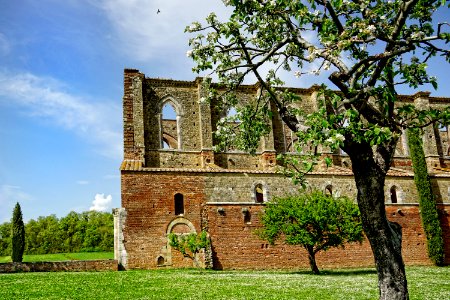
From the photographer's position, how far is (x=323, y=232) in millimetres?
21328

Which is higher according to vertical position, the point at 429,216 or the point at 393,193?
the point at 393,193

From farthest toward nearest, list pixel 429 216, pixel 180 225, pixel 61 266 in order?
pixel 429 216
pixel 180 225
pixel 61 266

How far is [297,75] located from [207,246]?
630 inches

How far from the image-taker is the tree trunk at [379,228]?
7.41 meters

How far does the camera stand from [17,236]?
29.4 meters

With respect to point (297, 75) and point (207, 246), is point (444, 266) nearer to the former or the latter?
point (207, 246)

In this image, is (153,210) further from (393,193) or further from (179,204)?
(393,193)

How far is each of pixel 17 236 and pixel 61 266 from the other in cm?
1071

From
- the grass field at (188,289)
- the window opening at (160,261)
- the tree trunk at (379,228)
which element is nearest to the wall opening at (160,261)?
the window opening at (160,261)

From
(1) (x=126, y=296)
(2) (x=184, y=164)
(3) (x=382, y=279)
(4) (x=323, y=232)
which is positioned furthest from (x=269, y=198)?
(3) (x=382, y=279)

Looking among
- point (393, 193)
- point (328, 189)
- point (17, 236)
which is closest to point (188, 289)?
point (328, 189)

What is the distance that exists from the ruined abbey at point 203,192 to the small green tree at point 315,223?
2.46 m

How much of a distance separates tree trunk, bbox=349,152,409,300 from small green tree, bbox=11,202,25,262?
27.2 m

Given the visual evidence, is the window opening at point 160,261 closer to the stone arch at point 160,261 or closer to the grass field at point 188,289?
the stone arch at point 160,261
